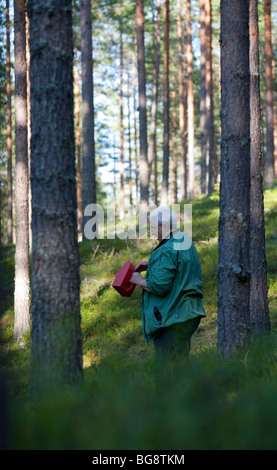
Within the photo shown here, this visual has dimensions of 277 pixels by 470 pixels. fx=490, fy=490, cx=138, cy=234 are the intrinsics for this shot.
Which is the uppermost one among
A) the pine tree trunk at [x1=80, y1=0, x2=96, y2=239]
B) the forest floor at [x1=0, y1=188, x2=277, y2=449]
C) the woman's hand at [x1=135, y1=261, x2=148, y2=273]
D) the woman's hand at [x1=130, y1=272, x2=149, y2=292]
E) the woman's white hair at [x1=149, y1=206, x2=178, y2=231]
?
the pine tree trunk at [x1=80, y1=0, x2=96, y2=239]

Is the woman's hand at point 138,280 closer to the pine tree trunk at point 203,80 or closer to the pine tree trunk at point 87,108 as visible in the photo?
the pine tree trunk at point 87,108

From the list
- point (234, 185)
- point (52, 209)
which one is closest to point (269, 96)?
point (234, 185)

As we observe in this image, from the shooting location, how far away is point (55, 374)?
152 inches

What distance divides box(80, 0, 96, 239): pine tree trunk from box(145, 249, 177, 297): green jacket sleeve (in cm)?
1091

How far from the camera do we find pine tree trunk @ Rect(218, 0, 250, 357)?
540 cm

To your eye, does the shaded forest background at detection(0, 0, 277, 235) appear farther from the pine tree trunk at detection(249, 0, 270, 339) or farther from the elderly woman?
the elderly woman

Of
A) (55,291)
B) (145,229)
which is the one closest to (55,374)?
(55,291)

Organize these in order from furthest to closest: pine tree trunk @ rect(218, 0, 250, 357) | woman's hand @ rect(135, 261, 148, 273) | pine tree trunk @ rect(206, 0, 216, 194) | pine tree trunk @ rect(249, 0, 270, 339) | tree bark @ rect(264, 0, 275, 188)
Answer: pine tree trunk @ rect(206, 0, 216, 194)
tree bark @ rect(264, 0, 275, 188)
pine tree trunk @ rect(249, 0, 270, 339)
woman's hand @ rect(135, 261, 148, 273)
pine tree trunk @ rect(218, 0, 250, 357)

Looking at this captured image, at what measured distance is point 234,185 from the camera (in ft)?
18.0

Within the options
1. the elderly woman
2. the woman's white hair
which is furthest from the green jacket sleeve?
the woman's white hair

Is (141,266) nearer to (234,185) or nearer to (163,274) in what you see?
(163,274)

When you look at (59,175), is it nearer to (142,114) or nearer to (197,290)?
(197,290)

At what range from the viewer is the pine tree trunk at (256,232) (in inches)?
297
